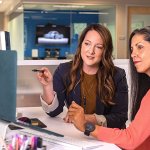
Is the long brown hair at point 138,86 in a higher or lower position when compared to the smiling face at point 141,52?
lower

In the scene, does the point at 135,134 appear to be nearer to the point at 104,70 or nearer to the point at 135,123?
the point at 135,123

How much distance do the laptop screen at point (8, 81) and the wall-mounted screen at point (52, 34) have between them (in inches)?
285

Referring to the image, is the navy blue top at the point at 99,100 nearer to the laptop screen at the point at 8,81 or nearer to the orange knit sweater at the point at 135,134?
the orange knit sweater at the point at 135,134

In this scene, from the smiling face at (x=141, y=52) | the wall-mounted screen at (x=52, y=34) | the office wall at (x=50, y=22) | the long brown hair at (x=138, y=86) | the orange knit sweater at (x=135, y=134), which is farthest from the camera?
the wall-mounted screen at (x=52, y=34)

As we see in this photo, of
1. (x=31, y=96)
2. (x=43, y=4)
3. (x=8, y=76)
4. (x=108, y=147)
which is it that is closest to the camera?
(x=8, y=76)

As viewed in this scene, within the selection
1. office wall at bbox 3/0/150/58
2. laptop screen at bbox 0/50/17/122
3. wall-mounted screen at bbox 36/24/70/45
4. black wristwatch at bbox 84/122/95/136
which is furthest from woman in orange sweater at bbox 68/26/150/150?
wall-mounted screen at bbox 36/24/70/45

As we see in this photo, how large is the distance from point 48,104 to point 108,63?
0.38 m

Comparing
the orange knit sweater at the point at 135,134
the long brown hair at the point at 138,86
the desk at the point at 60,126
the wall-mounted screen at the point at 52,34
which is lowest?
the desk at the point at 60,126

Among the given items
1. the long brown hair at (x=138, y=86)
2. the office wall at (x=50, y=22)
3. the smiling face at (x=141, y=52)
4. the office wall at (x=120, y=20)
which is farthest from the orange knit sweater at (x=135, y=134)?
the office wall at (x=50, y=22)

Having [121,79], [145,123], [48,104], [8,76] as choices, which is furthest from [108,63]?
[8,76]

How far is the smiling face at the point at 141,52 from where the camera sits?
1.31 meters

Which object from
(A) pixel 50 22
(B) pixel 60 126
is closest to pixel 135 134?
(B) pixel 60 126

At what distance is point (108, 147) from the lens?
Result: 1.18 metres

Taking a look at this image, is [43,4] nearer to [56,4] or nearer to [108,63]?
[56,4]
